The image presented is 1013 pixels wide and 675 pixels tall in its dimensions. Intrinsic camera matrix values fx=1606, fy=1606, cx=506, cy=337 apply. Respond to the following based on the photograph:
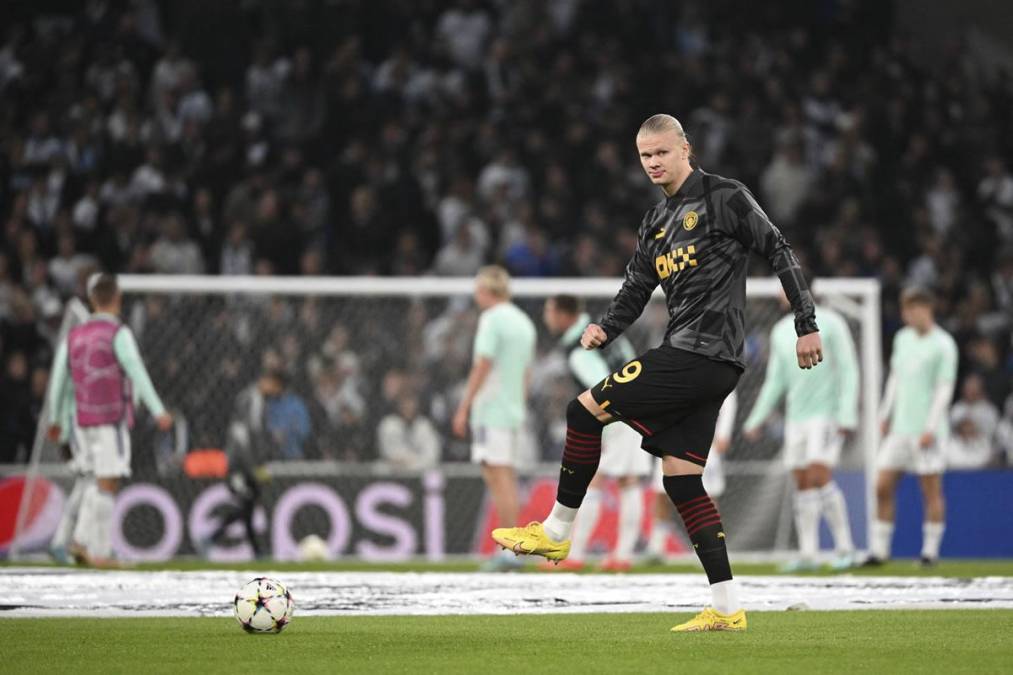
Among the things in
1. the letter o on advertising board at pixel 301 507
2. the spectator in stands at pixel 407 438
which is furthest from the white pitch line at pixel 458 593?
the spectator in stands at pixel 407 438

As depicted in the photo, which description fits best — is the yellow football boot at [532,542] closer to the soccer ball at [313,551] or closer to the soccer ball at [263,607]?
the soccer ball at [263,607]

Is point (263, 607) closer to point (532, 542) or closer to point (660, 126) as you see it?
point (532, 542)

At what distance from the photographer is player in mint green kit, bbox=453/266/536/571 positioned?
12.4 meters

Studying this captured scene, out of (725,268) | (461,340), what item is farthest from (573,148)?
(725,268)

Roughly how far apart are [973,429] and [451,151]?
23.9 feet

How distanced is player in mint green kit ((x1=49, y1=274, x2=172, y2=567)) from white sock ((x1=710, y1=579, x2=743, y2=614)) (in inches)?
245

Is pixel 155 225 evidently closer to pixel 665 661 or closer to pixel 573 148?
pixel 573 148

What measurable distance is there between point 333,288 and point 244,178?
→ 4.29 m

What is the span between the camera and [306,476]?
15.4 meters

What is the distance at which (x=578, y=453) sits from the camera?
711 centimetres

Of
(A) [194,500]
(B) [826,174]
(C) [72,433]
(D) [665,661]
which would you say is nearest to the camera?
(D) [665,661]

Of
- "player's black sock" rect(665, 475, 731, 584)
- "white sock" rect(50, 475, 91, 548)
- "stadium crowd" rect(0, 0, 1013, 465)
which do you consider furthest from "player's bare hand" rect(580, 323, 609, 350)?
"stadium crowd" rect(0, 0, 1013, 465)

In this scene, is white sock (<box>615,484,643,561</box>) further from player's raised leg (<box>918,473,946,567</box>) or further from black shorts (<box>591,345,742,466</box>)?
black shorts (<box>591,345,742,466</box>)

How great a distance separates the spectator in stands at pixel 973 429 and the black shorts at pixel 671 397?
10340 mm
